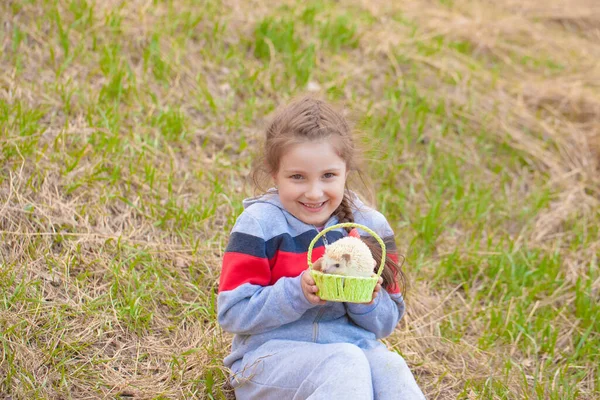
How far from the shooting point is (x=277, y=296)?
86.0 inches

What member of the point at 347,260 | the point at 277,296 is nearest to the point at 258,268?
the point at 277,296

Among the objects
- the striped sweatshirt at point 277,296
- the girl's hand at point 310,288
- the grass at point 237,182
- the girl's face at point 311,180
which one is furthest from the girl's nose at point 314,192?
the grass at point 237,182

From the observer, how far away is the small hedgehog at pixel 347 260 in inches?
81.0

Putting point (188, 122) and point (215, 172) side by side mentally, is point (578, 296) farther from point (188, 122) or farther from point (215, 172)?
point (188, 122)

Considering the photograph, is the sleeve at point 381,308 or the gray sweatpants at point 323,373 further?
the sleeve at point 381,308

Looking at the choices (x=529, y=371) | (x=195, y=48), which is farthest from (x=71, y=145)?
(x=529, y=371)

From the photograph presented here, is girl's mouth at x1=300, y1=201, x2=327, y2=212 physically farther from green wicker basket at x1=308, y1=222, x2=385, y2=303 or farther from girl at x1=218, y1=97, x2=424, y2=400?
green wicker basket at x1=308, y1=222, x2=385, y2=303

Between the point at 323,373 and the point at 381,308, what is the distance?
0.37 m

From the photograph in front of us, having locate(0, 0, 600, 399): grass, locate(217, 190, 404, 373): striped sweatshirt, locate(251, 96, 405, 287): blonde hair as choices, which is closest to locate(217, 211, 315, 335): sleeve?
locate(217, 190, 404, 373): striped sweatshirt

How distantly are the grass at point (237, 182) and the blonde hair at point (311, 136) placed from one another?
0.70ft

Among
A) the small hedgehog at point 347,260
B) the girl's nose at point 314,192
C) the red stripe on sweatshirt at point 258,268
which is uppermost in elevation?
the girl's nose at point 314,192

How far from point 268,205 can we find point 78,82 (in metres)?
2.10

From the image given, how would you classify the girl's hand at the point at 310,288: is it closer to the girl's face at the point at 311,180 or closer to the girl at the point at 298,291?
the girl at the point at 298,291

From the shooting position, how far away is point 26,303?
268cm
